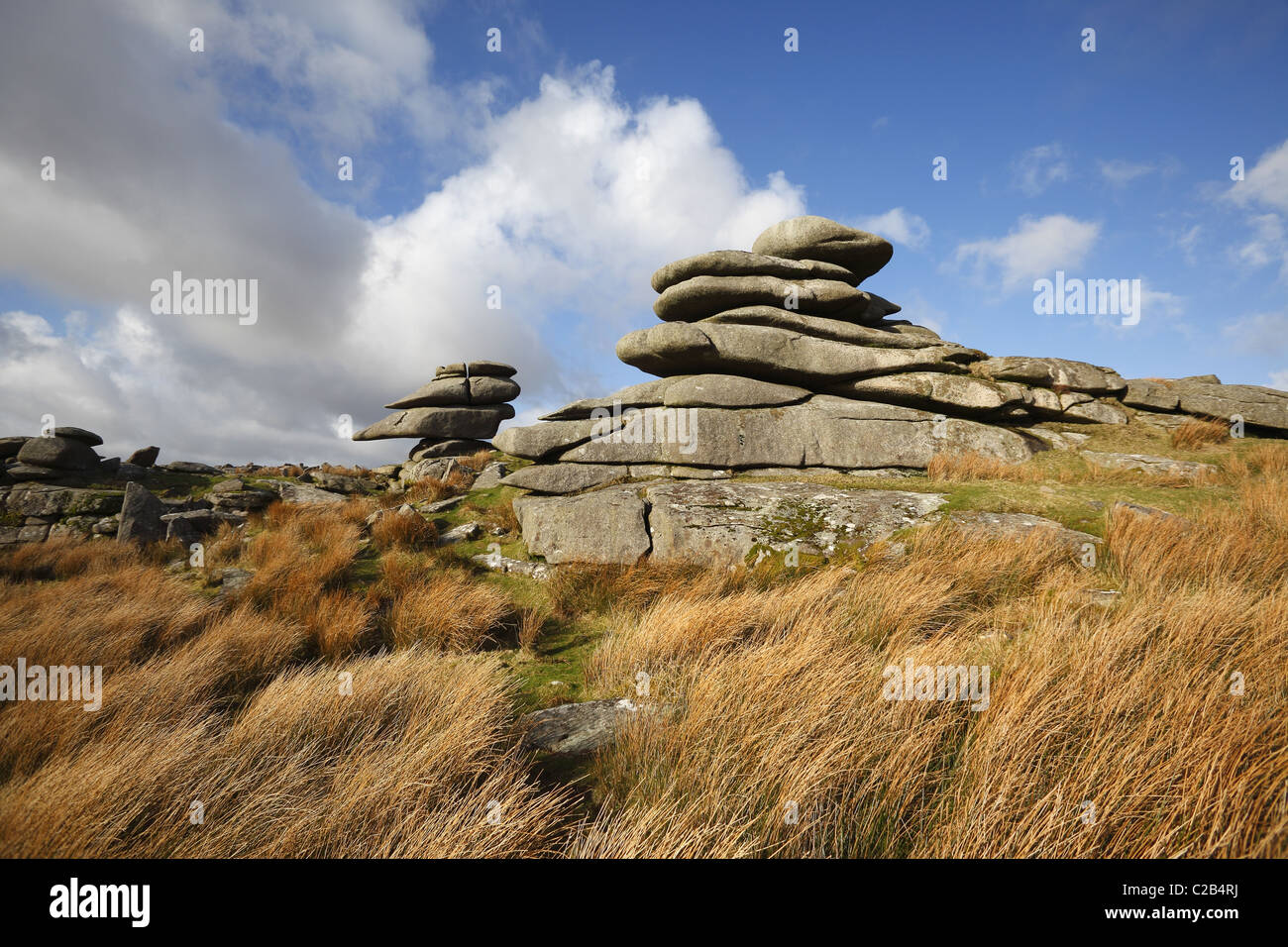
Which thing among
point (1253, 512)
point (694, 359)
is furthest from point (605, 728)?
point (694, 359)

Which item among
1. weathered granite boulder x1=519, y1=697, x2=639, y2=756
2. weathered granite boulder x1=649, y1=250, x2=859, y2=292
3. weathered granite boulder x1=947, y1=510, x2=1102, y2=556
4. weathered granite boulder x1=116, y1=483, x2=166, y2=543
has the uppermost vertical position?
weathered granite boulder x1=649, y1=250, x2=859, y2=292

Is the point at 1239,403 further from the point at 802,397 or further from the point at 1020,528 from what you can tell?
the point at 1020,528

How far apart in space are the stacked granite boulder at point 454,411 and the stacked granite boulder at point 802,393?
461 inches

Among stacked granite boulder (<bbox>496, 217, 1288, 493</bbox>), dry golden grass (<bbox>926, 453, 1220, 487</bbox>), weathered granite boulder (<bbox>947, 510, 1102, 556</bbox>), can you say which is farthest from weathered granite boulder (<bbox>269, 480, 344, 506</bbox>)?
dry golden grass (<bbox>926, 453, 1220, 487</bbox>)

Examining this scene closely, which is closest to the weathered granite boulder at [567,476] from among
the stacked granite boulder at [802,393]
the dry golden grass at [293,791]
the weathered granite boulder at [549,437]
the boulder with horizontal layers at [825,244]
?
the stacked granite boulder at [802,393]

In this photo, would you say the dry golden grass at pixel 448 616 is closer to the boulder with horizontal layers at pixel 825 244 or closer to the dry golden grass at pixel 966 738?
the dry golden grass at pixel 966 738

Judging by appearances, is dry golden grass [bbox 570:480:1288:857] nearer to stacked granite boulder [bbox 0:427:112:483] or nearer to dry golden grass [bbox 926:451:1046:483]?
dry golden grass [bbox 926:451:1046:483]

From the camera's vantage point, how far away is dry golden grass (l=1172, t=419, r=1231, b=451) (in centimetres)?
1238

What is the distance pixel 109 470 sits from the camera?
1883 centimetres

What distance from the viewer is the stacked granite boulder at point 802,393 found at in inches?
483

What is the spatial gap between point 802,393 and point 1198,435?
1003 centimetres

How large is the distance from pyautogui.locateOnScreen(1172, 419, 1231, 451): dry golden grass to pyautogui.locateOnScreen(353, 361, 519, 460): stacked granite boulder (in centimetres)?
2472

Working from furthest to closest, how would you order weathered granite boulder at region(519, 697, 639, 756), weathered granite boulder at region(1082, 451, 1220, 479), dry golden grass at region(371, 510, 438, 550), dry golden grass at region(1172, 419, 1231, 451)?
dry golden grass at region(1172, 419, 1231, 451) < weathered granite boulder at region(1082, 451, 1220, 479) < dry golden grass at region(371, 510, 438, 550) < weathered granite boulder at region(519, 697, 639, 756)
